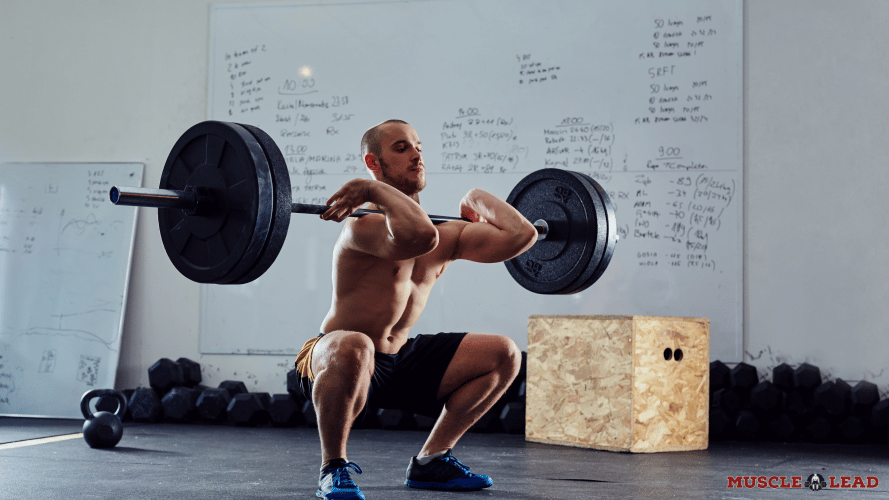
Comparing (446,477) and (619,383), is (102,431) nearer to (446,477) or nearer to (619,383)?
(446,477)

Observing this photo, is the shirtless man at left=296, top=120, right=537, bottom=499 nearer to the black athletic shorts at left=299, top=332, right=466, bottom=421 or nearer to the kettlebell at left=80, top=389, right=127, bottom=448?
the black athletic shorts at left=299, top=332, right=466, bottom=421

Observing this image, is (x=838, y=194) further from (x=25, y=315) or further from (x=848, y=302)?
→ (x=25, y=315)

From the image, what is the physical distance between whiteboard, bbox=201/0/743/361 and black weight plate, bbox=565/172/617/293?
1509mm

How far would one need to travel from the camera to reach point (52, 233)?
186 inches

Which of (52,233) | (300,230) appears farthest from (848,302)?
(52,233)

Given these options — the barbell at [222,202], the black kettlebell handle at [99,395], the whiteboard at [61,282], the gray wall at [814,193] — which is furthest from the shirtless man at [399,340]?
the whiteboard at [61,282]

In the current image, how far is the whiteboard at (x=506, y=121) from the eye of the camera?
4152 millimetres

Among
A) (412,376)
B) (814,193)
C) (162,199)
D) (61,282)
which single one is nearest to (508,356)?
(412,376)

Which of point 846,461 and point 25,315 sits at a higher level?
point 25,315

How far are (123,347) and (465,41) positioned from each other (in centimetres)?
261

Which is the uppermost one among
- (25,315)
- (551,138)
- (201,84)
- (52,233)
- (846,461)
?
(201,84)

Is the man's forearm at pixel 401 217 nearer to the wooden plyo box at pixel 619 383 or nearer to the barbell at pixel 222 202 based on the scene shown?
the barbell at pixel 222 202

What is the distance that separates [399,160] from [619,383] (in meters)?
1.64

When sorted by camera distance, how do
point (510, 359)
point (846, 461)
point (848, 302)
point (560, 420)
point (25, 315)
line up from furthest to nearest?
point (25, 315), point (848, 302), point (560, 420), point (846, 461), point (510, 359)
